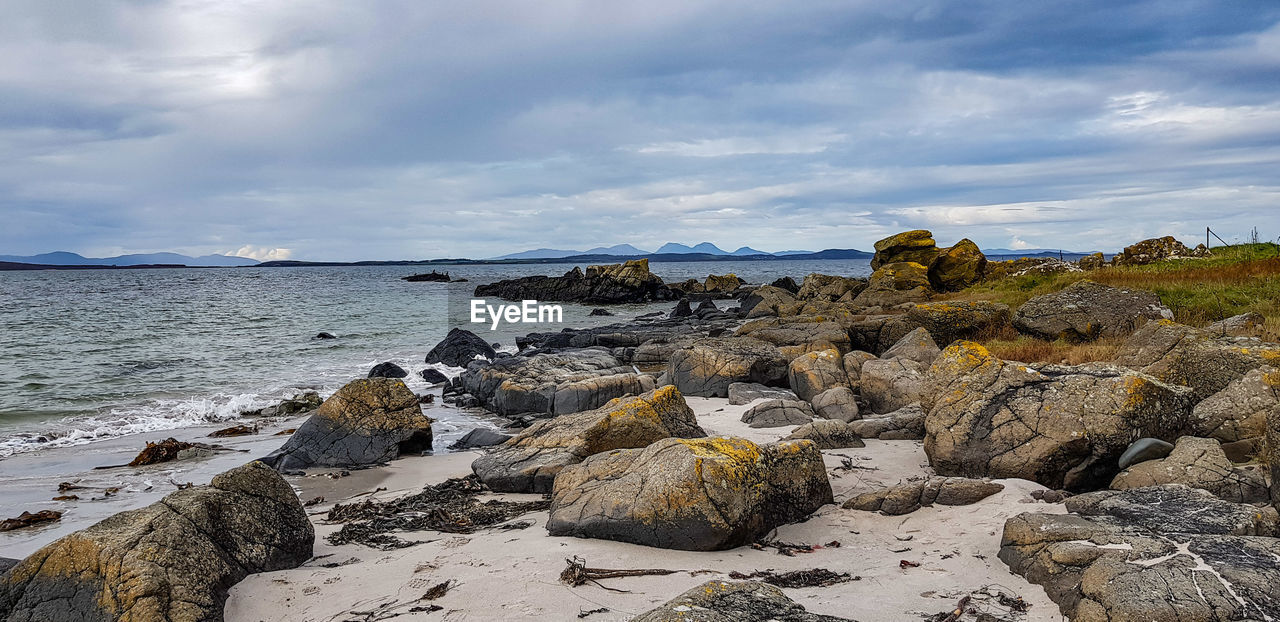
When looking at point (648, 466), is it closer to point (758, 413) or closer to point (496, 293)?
point (758, 413)

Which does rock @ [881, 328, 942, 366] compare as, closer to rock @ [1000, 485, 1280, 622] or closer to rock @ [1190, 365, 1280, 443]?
rock @ [1190, 365, 1280, 443]

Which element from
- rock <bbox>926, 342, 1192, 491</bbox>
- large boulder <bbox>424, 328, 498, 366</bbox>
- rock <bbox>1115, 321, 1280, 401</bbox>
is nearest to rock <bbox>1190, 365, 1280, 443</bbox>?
rock <bbox>926, 342, 1192, 491</bbox>

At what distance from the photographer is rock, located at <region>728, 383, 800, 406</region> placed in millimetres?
12891

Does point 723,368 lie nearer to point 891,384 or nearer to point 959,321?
point 891,384

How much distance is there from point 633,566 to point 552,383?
9994mm

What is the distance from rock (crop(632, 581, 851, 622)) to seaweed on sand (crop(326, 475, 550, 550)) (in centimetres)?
379

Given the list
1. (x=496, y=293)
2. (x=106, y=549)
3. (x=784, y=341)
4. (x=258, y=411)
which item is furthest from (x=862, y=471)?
(x=496, y=293)

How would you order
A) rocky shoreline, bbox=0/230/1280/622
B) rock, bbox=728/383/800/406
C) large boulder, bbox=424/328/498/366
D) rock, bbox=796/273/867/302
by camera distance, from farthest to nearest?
1. rock, bbox=796/273/867/302
2. large boulder, bbox=424/328/498/366
3. rock, bbox=728/383/800/406
4. rocky shoreline, bbox=0/230/1280/622

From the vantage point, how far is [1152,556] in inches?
161

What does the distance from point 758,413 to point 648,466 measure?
16.9 feet

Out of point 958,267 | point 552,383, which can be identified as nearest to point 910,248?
point 958,267

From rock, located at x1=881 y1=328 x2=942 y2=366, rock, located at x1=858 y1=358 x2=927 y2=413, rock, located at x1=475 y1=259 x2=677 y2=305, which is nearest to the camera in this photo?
rock, located at x1=858 y1=358 x2=927 y2=413

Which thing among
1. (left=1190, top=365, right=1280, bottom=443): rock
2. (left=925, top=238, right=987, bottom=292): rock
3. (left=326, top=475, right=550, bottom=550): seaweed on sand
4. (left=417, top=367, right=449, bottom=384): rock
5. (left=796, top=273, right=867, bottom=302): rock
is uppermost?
(left=925, top=238, right=987, bottom=292): rock

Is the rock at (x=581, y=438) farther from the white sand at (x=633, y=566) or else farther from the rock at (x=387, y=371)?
the rock at (x=387, y=371)
